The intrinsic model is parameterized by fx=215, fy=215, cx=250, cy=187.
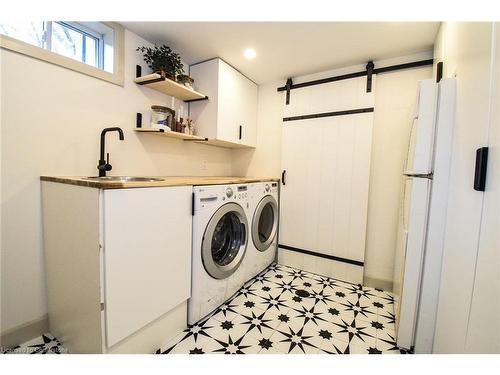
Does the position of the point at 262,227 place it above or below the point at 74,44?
below

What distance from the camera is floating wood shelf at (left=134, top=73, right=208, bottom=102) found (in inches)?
66.5

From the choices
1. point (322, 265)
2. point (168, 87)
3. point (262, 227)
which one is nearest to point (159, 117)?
point (168, 87)

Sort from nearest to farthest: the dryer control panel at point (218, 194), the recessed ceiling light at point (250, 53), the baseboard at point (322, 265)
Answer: the dryer control panel at point (218, 194) → the recessed ceiling light at point (250, 53) → the baseboard at point (322, 265)

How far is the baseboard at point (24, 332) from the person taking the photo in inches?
49.0

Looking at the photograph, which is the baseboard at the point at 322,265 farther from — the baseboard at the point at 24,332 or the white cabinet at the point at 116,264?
the baseboard at the point at 24,332

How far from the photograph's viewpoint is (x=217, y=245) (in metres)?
1.82

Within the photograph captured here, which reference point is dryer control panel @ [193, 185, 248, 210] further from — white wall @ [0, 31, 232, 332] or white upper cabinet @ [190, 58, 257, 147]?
white wall @ [0, 31, 232, 332]

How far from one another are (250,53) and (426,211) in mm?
1866

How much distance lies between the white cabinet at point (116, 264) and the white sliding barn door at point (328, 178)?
1.41 meters

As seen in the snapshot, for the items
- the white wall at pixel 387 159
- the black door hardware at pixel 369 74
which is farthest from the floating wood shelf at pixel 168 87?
the black door hardware at pixel 369 74

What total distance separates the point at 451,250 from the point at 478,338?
442mm

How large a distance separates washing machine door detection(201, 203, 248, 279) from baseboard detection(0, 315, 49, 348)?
3.56 ft

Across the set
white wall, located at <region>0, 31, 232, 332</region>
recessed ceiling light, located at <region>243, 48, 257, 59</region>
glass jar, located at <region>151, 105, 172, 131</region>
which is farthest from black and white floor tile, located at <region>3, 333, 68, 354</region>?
recessed ceiling light, located at <region>243, 48, 257, 59</region>

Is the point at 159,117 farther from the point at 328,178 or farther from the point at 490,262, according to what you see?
the point at 490,262
